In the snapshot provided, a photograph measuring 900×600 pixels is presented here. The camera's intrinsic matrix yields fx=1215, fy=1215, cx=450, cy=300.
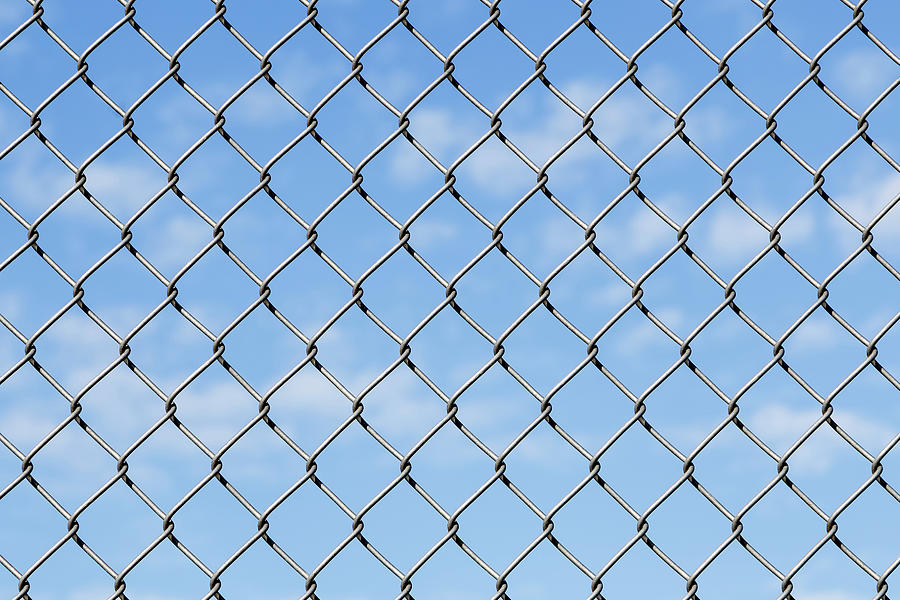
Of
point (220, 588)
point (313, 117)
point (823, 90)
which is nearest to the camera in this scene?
point (220, 588)

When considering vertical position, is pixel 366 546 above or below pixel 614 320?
below

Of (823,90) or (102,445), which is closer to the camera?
(102,445)

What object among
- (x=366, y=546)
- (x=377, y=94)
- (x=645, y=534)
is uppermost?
(x=377, y=94)

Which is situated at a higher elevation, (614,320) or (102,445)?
(614,320)

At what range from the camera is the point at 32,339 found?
9.95 feet

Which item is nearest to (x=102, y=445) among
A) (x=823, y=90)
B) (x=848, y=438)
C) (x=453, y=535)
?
(x=453, y=535)

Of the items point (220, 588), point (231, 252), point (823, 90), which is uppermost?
point (823, 90)

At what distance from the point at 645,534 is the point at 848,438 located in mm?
618

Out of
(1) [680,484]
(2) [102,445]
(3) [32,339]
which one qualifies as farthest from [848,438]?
(3) [32,339]

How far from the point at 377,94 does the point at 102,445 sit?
1.13 metres

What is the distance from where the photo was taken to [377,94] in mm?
3158

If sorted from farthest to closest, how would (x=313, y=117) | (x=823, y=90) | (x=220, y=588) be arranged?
(x=823, y=90) → (x=313, y=117) → (x=220, y=588)

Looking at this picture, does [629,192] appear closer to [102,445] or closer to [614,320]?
[614,320]

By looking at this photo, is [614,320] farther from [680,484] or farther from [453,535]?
[453,535]
